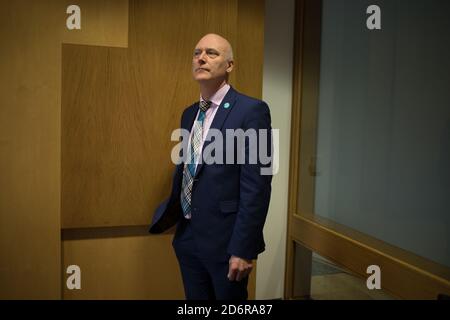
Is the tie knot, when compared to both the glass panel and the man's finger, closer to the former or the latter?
the man's finger

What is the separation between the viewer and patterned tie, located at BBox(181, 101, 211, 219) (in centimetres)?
169

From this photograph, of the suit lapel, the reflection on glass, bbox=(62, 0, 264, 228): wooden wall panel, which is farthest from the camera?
the reflection on glass

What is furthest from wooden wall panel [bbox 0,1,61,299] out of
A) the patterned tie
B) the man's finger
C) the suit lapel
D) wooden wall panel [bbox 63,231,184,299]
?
the man's finger

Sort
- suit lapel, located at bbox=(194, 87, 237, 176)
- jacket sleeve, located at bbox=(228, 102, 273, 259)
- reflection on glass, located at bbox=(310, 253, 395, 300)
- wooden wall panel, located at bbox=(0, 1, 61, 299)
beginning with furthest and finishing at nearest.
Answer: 1. reflection on glass, located at bbox=(310, 253, 395, 300)
2. wooden wall panel, located at bbox=(0, 1, 61, 299)
3. suit lapel, located at bbox=(194, 87, 237, 176)
4. jacket sleeve, located at bbox=(228, 102, 273, 259)

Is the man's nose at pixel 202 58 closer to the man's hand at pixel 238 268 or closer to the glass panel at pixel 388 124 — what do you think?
the man's hand at pixel 238 268

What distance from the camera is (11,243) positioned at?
2.06 metres

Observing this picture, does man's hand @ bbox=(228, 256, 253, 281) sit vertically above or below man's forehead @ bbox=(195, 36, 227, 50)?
below

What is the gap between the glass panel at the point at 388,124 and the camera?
1712 mm

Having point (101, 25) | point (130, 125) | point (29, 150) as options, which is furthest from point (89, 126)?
point (101, 25)

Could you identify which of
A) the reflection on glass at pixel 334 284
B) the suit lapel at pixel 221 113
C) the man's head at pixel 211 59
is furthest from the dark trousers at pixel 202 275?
the reflection on glass at pixel 334 284

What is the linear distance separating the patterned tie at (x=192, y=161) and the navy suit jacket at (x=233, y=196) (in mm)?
52

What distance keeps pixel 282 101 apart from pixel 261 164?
1.22m

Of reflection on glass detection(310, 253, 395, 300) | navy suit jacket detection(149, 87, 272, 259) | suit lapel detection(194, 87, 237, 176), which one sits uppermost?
suit lapel detection(194, 87, 237, 176)
